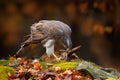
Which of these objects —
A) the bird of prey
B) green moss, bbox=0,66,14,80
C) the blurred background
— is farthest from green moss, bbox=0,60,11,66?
the blurred background

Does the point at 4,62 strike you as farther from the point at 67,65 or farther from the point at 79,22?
the point at 79,22

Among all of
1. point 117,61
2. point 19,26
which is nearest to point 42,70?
point 19,26

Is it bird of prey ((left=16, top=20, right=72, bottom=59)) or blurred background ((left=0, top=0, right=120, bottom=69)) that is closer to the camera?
bird of prey ((left=16, top=20, right=72, bottom=59))

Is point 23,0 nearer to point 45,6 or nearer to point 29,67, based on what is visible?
point 45,6

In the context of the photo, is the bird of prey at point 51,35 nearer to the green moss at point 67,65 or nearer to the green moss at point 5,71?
the green moss at point 67,65

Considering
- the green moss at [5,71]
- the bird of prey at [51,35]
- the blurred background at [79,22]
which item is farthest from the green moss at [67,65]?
the blurred background at [79,22]

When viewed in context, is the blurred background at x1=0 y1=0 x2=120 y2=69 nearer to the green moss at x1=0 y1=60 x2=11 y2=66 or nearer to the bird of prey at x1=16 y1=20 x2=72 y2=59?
the bird of prey at x1=16 y1=20 x2=72 y2=59
